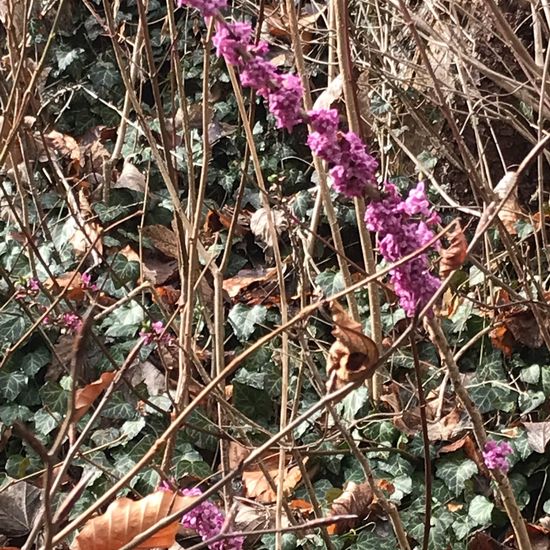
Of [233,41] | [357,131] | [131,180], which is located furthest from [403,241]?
[131,180]

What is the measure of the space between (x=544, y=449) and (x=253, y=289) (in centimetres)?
120

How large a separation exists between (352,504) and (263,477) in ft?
0.97

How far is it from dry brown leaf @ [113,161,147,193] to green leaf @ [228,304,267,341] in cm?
85

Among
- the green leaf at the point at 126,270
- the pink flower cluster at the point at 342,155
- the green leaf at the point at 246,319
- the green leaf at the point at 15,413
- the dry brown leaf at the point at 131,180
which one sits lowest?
the green leaf at the point at 15,413

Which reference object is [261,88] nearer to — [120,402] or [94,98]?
[120,402]

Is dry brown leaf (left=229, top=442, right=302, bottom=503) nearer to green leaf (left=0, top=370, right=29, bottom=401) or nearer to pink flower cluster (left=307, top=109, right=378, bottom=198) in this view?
green leaf (left=0, top=370, right=29, bottom=401)

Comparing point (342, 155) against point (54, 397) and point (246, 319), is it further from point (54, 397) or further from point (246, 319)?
point (54, 397)

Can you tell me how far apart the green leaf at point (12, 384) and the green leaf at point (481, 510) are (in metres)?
1.51

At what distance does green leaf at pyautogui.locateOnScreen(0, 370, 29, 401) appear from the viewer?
265 centimetres

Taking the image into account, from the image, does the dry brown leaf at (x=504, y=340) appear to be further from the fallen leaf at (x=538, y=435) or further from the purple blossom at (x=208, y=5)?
the purple blossom at (x=208, y=5)

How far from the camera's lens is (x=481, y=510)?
→ 211 cm

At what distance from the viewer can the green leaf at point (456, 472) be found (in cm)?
219

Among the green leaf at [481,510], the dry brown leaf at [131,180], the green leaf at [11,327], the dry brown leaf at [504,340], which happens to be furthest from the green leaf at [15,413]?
the dry brown leaf at [504,340]

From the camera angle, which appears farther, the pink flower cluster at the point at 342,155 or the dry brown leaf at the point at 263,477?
the dry brown leaf at the point at 263,477
